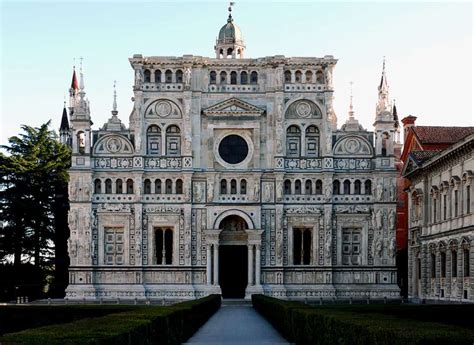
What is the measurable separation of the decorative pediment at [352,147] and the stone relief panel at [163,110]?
13553mm

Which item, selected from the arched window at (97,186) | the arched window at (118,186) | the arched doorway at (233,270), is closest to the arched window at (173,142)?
the arched window at (118,186)

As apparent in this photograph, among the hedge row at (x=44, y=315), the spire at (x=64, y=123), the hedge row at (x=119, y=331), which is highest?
the spire at (x=64, y=123)

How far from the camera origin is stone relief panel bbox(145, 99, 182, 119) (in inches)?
2835

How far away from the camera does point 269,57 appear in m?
72.4

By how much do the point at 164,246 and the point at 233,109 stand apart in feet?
41.6

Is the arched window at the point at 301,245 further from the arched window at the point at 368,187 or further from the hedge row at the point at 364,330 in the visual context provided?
the hedge row at the point at 364,330

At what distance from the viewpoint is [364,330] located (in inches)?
824

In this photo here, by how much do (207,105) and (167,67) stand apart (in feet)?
15.2

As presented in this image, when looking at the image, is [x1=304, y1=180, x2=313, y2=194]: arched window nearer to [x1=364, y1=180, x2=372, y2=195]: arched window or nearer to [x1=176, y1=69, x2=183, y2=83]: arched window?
[x1=364, y1=180, x2=372, y2=195]: arched window

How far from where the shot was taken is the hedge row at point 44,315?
134 ft

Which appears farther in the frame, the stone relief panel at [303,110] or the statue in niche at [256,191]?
the stone relief panel at [303,110]

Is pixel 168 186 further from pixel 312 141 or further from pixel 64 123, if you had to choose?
pixel 64 123

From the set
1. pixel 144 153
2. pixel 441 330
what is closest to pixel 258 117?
pixel 144 153

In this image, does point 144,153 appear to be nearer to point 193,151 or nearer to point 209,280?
point 193,151
